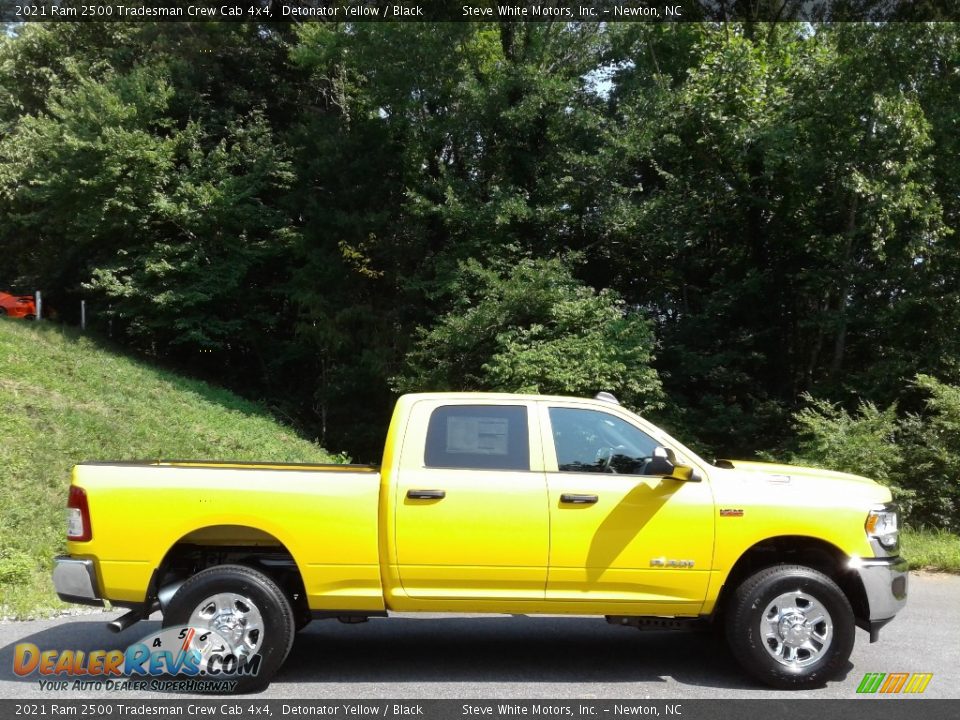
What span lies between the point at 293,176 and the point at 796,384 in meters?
15.3

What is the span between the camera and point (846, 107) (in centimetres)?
1675

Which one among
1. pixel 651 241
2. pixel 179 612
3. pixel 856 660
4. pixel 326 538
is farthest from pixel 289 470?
pixel 651 241

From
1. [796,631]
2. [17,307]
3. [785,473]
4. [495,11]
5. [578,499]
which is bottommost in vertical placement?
[796,631]

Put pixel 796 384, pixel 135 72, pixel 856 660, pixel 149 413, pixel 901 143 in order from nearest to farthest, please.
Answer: pixel 856 660 < pixel 901 143 < pixel 149 413 < pixel 796 384 < pixel 135 72

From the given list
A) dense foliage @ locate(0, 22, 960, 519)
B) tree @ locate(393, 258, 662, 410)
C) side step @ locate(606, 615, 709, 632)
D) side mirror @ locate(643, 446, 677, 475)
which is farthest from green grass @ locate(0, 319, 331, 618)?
side mirror @ locate(643, 446, 677, 475)

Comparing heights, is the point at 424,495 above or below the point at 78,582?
above

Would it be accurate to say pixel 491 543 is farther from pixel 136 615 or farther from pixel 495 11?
pixel 495 11

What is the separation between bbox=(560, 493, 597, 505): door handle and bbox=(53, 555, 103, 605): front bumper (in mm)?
3064

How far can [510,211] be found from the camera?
21.5m

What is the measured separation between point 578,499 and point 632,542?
459mm

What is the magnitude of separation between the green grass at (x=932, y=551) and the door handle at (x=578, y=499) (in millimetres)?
6453

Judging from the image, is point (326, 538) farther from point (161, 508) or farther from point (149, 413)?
point (149, 413)
